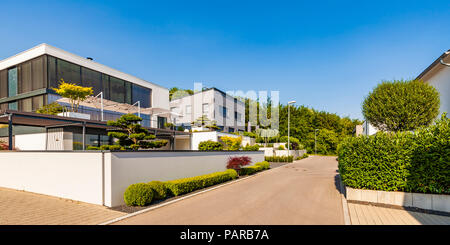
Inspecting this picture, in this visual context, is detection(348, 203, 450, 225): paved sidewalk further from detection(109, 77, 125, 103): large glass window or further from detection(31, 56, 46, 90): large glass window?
detection(109, 77, 125, 103): large glass window

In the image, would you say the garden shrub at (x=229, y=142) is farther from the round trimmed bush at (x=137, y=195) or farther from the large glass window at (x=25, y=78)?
the large glass window at (x=25, y=78)

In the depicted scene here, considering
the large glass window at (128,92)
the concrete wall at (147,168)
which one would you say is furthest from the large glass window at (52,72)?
the concrete wall at (147,168)

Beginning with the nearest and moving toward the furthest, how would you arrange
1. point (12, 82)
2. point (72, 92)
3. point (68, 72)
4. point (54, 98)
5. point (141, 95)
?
point (72, 92) → point (54, 98) → point (68, 72) → point (12, 82) → point (141, 95)

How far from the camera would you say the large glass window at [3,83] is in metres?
23.3

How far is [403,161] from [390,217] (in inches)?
85.0

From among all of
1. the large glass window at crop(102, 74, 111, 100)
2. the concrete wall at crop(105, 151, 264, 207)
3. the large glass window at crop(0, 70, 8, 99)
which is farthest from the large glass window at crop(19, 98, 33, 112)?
the concrete wall at crop(105, 151, 264, 207)

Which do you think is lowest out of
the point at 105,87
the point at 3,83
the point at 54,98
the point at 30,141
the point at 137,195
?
the point at 137,195

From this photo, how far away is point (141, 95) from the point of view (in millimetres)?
30797

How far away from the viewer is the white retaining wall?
771 centimetres

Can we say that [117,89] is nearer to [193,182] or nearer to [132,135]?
[132,135]

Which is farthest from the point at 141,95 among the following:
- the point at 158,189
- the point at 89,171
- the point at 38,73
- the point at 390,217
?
the point at 390,217

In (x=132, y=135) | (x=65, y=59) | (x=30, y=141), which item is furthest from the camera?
(x=65, y=59)

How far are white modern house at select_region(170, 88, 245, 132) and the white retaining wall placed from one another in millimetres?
21180

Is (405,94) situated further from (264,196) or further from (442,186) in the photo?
(264,196)
